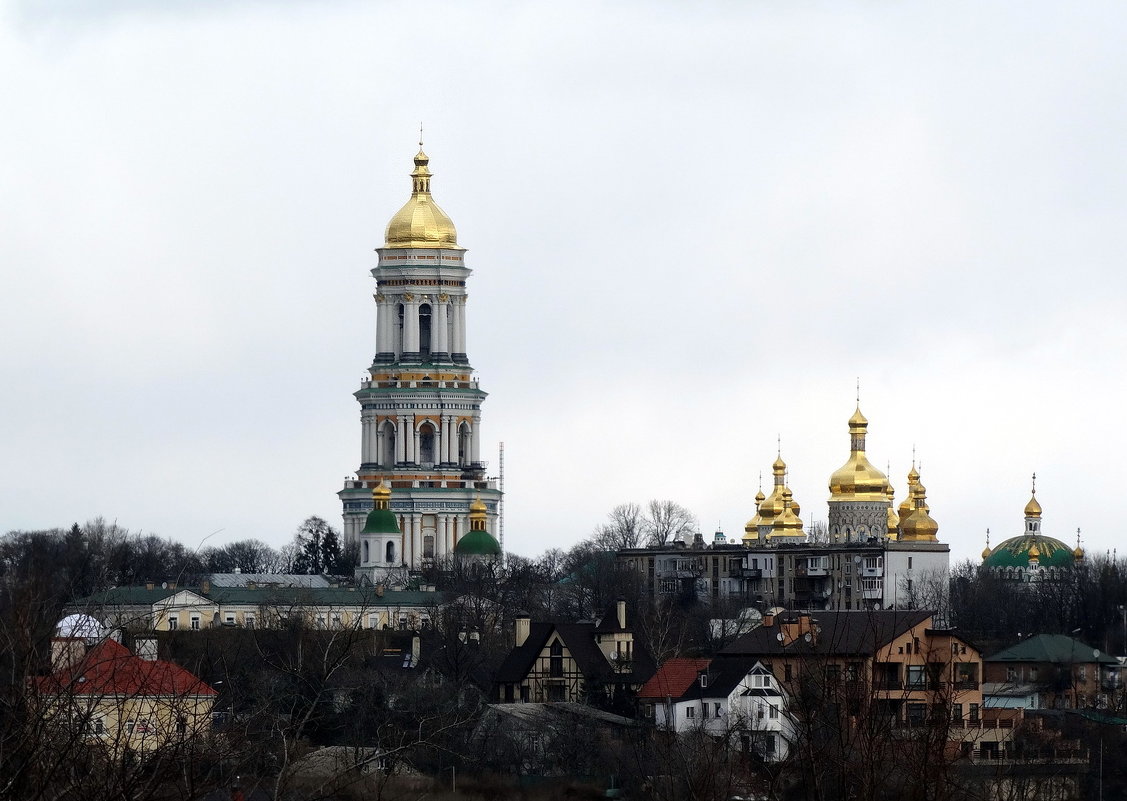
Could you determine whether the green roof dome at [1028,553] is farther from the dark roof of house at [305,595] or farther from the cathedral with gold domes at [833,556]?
the dark roof of house at [305,595]

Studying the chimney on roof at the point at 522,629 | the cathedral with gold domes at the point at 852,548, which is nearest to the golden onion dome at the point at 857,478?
the cathedral with gold domes at the point at 852,548

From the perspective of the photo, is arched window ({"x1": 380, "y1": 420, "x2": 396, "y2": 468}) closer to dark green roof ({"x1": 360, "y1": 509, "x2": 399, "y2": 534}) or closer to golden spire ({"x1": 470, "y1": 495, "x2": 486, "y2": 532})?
golden spire ({"x1": 470, "y1": 495, "x2": 486, "y2": 532})

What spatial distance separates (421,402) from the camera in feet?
450

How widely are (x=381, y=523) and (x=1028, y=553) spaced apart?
32602mm

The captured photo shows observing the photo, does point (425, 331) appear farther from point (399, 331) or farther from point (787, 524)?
point (787, 524)

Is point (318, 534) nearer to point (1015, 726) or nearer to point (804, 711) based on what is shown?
point (1015, 726)

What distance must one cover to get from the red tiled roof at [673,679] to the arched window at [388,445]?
A: 214ft

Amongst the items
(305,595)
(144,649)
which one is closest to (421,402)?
(305,595)

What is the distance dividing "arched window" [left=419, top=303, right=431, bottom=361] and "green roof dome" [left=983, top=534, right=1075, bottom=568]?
27.6 m

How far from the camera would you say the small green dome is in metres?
130

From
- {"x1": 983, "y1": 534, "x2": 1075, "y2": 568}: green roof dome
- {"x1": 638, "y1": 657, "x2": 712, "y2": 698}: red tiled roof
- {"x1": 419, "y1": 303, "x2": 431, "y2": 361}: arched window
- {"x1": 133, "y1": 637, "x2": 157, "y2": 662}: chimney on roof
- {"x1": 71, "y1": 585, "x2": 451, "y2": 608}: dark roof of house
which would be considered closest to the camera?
{"x1": 133, "y1": 637, "x2": 157, "y2": 662}: chimney on roof

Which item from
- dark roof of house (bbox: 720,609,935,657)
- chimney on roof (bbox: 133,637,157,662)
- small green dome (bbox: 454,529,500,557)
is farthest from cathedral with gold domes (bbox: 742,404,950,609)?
chimney on roof (bbox: 133,637,157,662)

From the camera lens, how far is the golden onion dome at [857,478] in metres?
136

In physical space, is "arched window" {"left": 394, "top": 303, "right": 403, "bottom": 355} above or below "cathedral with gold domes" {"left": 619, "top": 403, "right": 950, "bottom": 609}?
above
